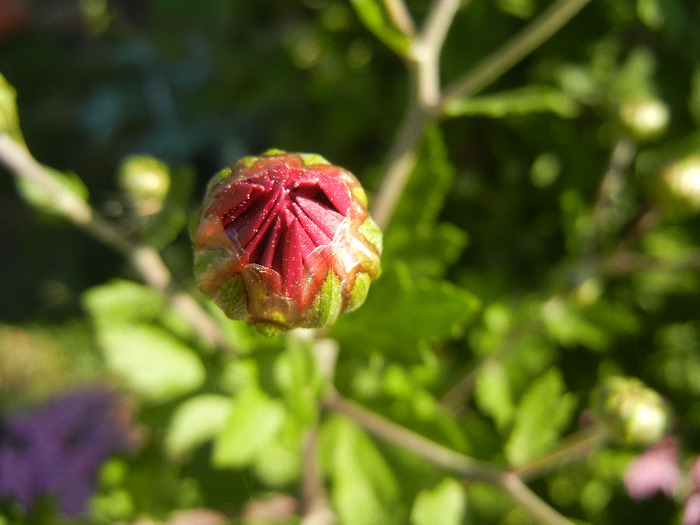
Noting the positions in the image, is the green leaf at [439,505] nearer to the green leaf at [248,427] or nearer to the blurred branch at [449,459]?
the blurred branch at [449,459]

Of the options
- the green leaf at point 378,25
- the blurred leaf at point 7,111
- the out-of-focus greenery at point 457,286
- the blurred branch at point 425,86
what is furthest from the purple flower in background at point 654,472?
the blurred leaf at point 7,111

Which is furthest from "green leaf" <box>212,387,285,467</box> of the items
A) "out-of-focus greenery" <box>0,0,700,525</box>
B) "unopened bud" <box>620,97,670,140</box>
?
"unopened bud" <box>620,97,670,140</box>

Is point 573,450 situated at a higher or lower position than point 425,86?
lower

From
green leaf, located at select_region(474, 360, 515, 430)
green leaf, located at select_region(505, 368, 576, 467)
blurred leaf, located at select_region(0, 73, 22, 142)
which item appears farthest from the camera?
green leaf, located at select_region(474, 360, 515, 430)

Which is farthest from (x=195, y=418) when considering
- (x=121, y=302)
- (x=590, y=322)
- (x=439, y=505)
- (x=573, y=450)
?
(x=590, y=322)

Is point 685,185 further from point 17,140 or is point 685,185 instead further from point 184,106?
point 184,106

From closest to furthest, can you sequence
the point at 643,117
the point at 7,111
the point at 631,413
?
1. the point at 7,111
2. the point at 631,413
3. the point at 643,117

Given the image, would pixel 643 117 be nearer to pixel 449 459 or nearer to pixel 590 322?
pixel 590 322

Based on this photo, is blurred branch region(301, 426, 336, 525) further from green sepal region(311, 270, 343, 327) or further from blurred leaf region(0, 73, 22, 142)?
blurred leaf region(0, 73, 22, 142)
